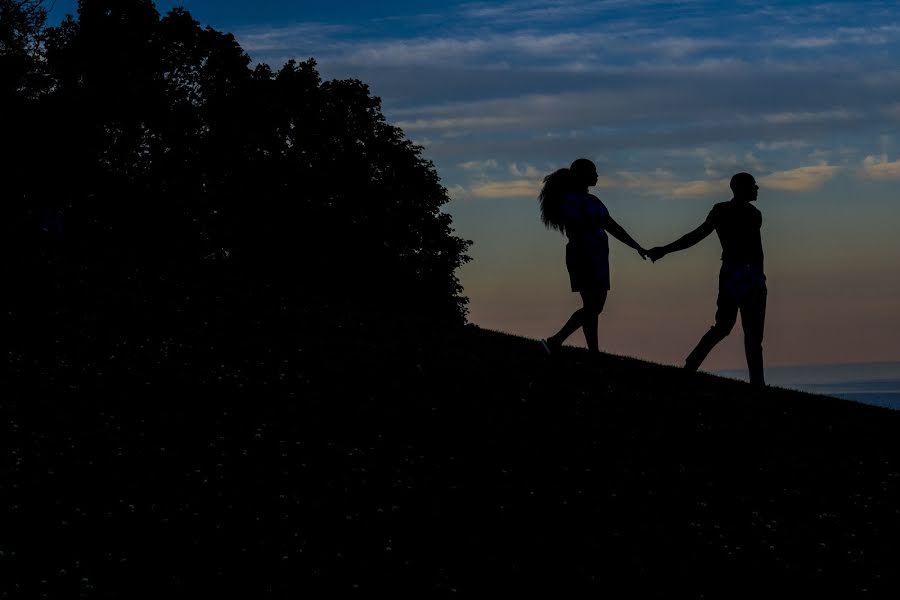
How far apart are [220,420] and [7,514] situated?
3.51m

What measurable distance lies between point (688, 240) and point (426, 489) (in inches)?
343

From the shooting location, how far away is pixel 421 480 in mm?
11477

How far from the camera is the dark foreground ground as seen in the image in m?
9.11

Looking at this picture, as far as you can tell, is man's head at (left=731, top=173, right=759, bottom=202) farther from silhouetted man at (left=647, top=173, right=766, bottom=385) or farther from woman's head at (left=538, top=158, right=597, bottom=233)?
woman's head at (left=538, top=158, right=597, bottom=233)

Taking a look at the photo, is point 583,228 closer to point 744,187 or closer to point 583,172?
point 583,172

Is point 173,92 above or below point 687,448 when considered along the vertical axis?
above

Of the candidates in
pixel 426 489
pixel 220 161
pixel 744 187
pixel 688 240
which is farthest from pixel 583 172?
pixel 220 161

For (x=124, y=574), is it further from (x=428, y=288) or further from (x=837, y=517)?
(x=428, y=288)

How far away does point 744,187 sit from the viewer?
60.4ft

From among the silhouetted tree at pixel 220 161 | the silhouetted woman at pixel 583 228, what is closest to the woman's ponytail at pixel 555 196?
the silhouetted woman at pixel 583 228

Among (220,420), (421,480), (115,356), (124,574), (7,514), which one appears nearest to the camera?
(124,574)

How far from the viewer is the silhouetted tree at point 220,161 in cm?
5053

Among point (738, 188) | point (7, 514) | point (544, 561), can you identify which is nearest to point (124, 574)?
point (7, 514)

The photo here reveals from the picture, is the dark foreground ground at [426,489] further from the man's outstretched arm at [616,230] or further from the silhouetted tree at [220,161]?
the silhouetted tree at [220,161]
